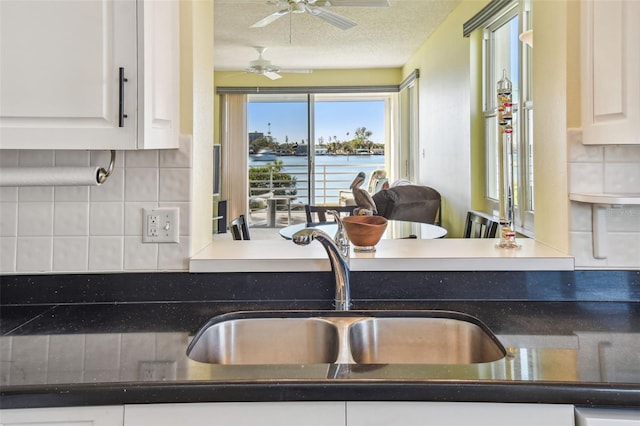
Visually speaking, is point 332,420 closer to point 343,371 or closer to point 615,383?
point 343,371

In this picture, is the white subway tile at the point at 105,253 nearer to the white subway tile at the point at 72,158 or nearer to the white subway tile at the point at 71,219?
the white subway tile at the point at 71,219

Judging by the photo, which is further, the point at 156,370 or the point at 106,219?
the point at 106,219

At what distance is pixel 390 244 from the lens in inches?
60.9

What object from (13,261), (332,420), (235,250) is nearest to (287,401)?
(332,420)

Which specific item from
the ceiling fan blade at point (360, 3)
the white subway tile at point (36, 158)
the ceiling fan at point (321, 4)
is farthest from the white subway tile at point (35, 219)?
the ceiling fan blade at point (360, 3)

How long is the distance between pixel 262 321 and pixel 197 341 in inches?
7.7

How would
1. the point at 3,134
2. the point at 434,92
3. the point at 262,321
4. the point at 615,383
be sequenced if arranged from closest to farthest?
the point at 615,383, the point at 3,134, the point at 262,321, the point at 434,92

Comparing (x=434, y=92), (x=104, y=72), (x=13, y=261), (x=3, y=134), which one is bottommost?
(x=13, y=261)

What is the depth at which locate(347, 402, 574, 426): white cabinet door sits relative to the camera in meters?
0.82

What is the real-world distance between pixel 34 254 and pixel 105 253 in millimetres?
193

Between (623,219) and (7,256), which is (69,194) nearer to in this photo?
(7,256)

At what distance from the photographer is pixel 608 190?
129 centimetres

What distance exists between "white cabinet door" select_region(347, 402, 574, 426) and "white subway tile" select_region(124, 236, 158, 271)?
30.1 inches

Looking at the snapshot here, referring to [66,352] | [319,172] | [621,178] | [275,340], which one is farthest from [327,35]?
[66,352]
